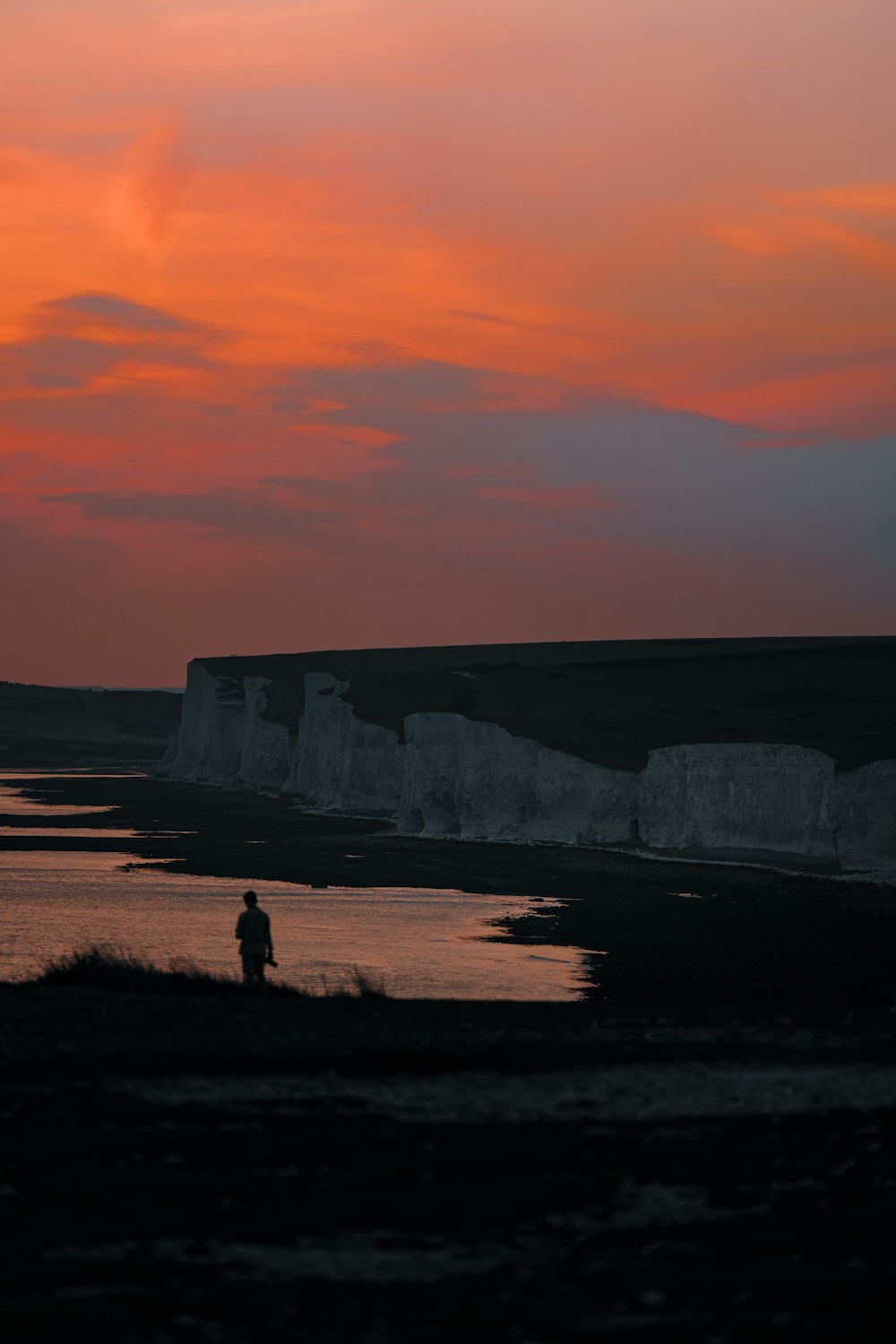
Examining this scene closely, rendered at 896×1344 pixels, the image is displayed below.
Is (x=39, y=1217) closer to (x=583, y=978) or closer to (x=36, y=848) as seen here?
(x=583, y=978)

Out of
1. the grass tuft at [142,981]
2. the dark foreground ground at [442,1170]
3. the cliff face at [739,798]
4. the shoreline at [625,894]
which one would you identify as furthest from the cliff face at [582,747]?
the dark foreground ground at [442,1170]

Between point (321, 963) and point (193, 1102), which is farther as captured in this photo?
point (321, 963)

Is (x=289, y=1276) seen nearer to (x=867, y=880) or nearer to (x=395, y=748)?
(x=867, y=880)

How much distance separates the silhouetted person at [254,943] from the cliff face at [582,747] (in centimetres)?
2809

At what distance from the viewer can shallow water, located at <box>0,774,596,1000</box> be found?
2691 cm

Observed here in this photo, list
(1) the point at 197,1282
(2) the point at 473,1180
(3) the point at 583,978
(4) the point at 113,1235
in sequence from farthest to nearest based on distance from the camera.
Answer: (3) the point at 583,978
(2) the point at 473,1180
(4) the point at 113,1235
(1) the point at 197,1282

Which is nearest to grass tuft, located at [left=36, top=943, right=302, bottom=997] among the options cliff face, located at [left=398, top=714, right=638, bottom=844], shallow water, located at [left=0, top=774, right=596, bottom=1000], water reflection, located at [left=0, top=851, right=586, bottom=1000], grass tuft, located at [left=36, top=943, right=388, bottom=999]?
grass tuft, located at [left=36, top=943, right=388, bottom=999]

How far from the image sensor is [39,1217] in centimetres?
962

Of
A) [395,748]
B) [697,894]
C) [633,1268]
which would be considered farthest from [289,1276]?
[395,748]

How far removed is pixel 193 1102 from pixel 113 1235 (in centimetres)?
325

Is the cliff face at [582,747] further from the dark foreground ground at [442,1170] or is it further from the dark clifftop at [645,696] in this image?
the dark foreground ground at [442,1170]

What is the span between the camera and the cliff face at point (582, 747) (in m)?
51.3

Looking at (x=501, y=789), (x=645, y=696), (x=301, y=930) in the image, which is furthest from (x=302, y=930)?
(x=645, y=696)

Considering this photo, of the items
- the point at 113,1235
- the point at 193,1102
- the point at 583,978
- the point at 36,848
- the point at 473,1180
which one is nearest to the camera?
the point at 113,1235
